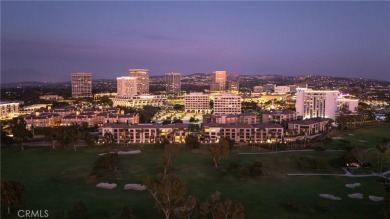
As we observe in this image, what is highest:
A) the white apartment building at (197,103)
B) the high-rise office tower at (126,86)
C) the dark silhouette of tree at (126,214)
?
the high-rise office tower at (126,86)

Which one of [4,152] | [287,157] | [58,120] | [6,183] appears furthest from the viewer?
[58,120]

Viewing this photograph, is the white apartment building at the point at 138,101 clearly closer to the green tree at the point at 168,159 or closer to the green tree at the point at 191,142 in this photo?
the green tree at the point at 191,142

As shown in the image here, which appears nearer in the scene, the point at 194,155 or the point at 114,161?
the point at 114,161

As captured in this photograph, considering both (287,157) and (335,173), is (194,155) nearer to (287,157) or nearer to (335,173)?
(287,157)

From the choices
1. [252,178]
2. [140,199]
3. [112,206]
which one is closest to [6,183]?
[112,206]

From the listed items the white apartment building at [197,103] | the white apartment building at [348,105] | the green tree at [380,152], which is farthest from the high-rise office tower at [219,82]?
the green tree at [380,152]

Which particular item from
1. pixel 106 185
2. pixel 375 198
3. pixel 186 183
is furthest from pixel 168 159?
pixel 375 198

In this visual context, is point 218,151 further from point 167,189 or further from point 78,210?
point 78,210
